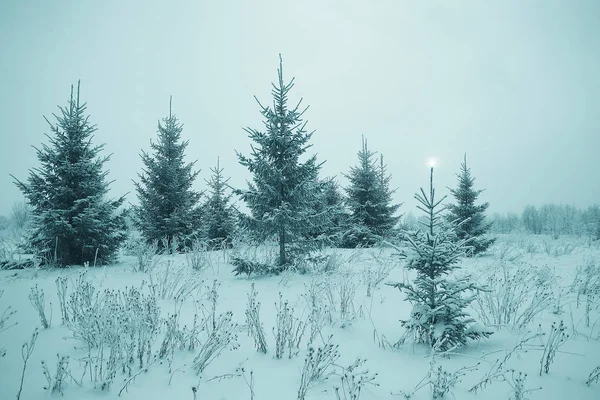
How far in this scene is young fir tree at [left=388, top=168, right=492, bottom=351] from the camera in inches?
131

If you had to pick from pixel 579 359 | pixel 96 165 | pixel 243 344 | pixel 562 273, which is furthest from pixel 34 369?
pixel 562 273

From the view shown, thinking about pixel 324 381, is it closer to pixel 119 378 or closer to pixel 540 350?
pixel 119 378

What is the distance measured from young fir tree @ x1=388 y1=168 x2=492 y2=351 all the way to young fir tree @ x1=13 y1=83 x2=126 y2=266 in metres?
8.85

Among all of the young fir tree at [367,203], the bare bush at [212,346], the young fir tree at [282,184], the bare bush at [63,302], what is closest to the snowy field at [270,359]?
the bare bush at [212,346]

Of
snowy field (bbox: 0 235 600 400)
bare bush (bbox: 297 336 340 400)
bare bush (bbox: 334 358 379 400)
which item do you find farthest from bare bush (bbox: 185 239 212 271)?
bare bush (bbox: 334 358 379 400)

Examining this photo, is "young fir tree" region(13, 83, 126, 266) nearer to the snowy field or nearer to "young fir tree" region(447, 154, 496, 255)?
the snowy field

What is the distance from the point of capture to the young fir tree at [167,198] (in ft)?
41.2

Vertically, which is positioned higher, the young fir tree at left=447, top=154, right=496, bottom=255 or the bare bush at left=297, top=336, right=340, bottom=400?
the young fir tree at left=447, top=154, right=496, bottom=255

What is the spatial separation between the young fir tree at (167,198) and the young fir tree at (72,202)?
3467 millimetres

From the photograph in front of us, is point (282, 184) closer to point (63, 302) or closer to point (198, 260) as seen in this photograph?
point (198, 260)

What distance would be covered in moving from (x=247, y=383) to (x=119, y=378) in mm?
1213

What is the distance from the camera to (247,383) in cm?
267

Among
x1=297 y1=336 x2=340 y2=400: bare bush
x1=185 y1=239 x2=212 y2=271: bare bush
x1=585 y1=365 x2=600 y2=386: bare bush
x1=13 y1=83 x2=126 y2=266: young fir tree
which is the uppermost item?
x1=13 y1=83 x2=126 y2=266: young fir tree

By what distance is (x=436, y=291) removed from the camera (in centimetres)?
355
